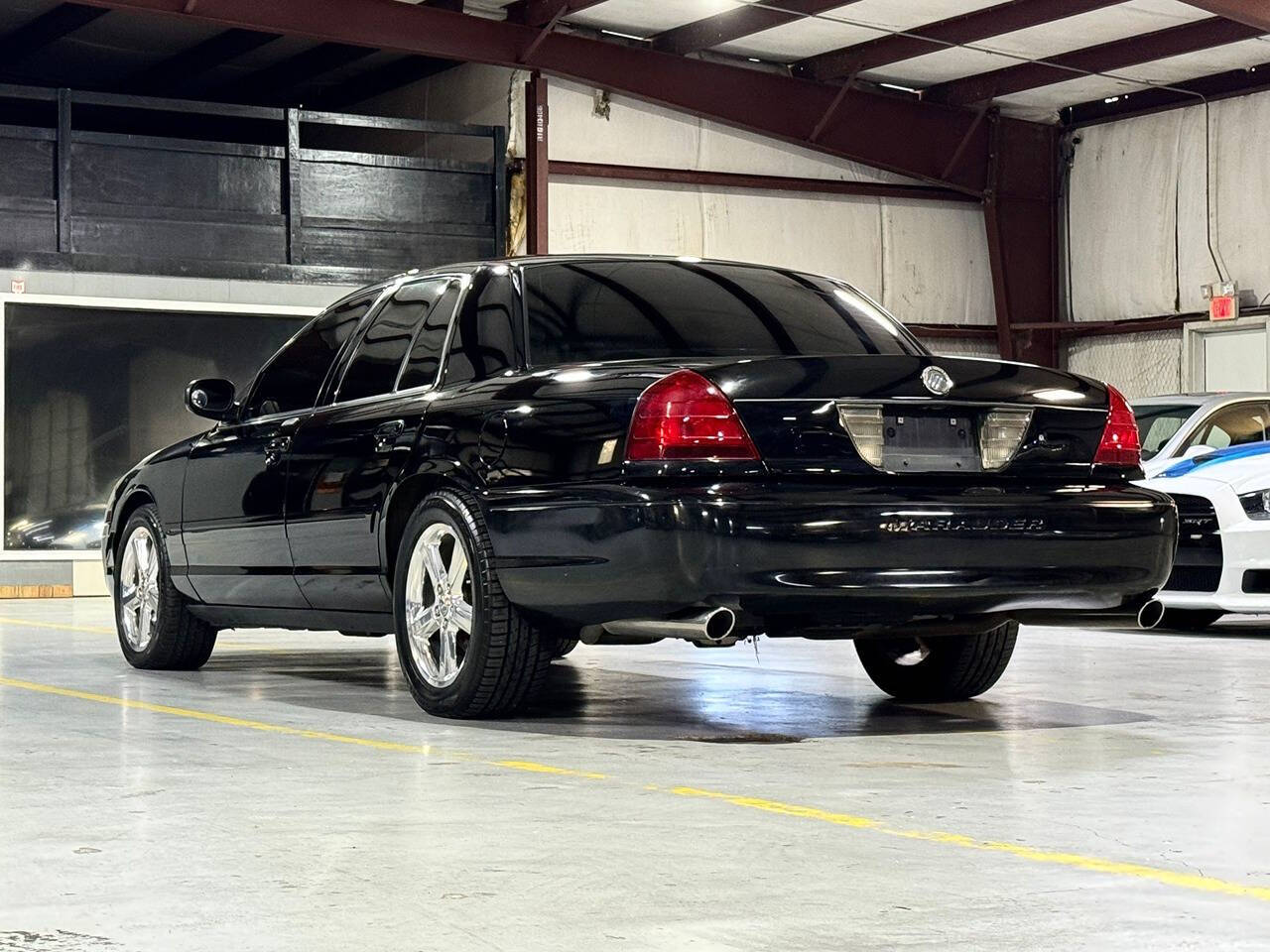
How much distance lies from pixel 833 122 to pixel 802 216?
1.13 meters

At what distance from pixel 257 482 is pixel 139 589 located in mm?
1400

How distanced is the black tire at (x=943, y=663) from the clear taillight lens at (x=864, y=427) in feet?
4.50

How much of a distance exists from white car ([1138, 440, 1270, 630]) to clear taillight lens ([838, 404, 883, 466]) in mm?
5285

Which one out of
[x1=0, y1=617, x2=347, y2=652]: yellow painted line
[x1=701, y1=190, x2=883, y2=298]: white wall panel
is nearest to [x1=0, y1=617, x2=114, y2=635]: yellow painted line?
[x1=0, y1=617, x2=347, y2=652]: yellow painted line

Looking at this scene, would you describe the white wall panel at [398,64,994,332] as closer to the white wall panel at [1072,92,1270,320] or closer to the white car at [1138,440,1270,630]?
the white wall panel at [1072,92,1270,320]

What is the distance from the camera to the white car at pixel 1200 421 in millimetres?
12367

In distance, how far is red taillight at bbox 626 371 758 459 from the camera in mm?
5766

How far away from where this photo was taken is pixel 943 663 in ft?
23.8

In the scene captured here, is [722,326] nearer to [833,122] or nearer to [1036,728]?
[1036,728]

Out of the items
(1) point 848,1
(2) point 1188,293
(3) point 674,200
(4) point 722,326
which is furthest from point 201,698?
(2) point 1188,293

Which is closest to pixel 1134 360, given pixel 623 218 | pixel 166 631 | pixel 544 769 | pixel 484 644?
pixel 623 218

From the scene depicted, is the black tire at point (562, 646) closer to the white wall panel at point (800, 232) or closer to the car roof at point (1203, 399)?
the car roof at point (1203, 399)

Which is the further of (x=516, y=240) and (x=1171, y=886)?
(x=516, y=240)

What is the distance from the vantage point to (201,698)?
7.43 m
